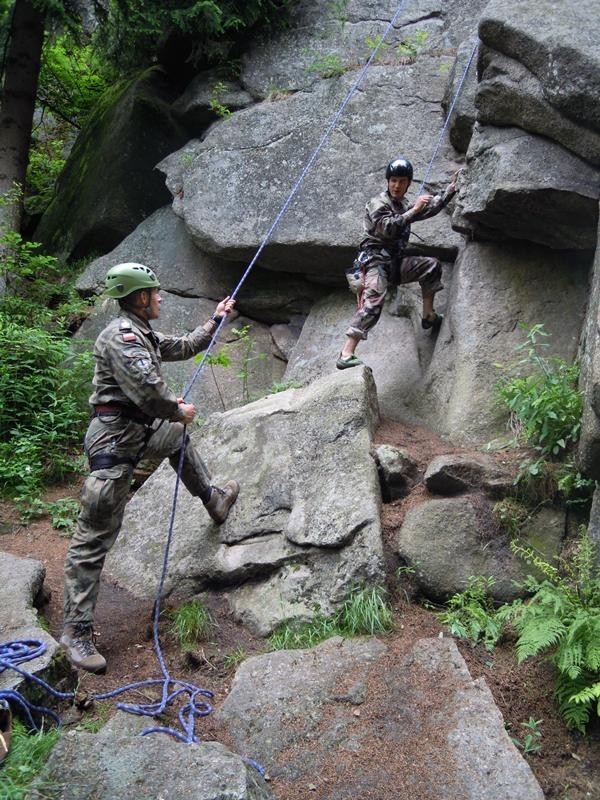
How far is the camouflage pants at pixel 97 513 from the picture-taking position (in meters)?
5.50

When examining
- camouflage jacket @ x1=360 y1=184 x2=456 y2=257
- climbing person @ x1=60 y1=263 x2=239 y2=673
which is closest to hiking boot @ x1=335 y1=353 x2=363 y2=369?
camouflage jacket @ x1=360 y1=184 x2=456 y2=257

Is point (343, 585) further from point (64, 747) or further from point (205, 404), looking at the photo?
point (205, 404)

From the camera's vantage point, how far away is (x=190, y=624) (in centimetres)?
575

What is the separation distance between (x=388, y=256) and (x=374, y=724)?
483 cm

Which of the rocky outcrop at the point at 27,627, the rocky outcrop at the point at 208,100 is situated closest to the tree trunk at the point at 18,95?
the rocky outcrop at the point at 208,100

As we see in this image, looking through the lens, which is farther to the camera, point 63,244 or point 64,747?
point 63,244

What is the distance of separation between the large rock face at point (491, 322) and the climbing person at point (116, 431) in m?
2.77

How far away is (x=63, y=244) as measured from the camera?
12430 millimetres

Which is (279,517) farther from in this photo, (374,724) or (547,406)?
(547,406)

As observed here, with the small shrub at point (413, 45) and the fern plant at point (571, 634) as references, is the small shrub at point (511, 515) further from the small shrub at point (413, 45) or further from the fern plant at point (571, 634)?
the small shrub at point (413, 45)

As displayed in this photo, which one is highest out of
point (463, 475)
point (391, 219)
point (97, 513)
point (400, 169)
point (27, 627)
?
point (400, 169)

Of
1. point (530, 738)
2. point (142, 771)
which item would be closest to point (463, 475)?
point (530, 738)

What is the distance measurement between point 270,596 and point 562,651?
2.30m

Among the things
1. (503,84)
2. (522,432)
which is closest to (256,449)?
(522,432)
